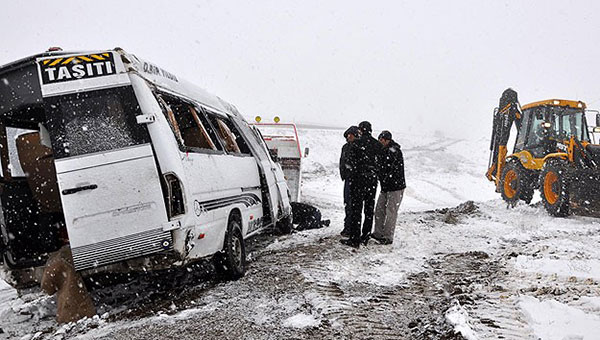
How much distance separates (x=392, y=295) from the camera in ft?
15.4

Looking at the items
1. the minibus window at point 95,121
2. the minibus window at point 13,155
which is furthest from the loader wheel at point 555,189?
the minibus window at point 13,155

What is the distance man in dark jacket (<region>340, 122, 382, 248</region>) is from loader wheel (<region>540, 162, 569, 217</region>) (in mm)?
5174

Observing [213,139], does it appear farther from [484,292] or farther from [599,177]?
[599,177]

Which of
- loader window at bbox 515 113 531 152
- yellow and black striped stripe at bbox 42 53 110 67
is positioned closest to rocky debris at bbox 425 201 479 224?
loader window at bbox 515 113 531 152

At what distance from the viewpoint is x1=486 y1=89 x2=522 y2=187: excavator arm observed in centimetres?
1305

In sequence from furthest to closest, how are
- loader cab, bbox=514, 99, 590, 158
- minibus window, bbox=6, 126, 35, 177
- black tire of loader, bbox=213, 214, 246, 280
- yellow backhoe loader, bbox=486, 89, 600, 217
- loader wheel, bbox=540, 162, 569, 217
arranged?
loader cab, bbox=514, 99, 590, 158 → loader wheel, bbox=540, 162, 569, 217 → yellow backhoe loader, bbox=486, 89, 600, 217 → minibus window, bbox=6, 126, 35, 177 → black tire of loader, bbox=213, 214, 246, 280

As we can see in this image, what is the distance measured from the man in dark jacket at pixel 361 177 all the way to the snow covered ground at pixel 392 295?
0.35m

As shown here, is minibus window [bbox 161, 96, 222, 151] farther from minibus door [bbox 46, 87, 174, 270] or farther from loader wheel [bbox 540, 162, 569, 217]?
loader wheel [bbox 540, 162, 569, 217]

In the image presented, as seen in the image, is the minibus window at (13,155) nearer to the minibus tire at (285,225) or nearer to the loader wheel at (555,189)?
the minibus tire at (285,225)

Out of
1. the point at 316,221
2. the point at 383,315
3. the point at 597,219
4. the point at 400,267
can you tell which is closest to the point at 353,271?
the point at 400,267

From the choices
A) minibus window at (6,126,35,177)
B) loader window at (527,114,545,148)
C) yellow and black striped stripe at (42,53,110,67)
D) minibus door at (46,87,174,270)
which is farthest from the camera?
loader window at (527,114,545,148)

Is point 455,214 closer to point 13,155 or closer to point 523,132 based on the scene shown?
point 523,132

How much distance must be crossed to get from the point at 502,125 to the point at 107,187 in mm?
12093

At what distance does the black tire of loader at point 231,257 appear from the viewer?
5.26 metres
